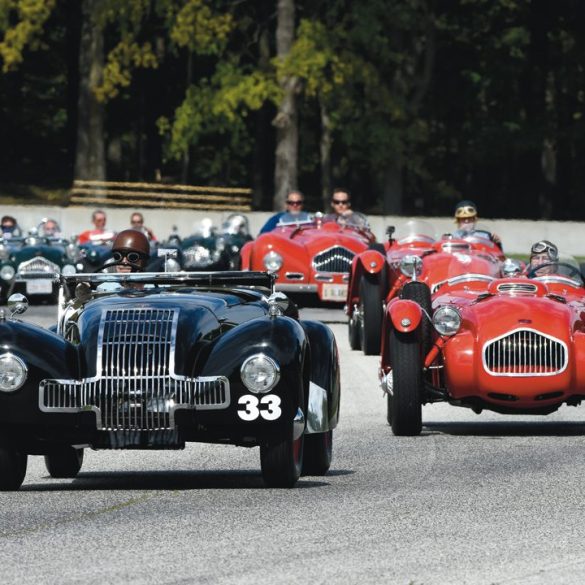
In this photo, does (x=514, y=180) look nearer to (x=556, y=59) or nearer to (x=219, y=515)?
(x=556, y=59)

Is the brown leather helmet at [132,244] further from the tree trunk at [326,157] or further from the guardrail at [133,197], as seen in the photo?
the tree trunk at [326,157]

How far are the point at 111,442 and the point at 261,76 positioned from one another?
39.7m

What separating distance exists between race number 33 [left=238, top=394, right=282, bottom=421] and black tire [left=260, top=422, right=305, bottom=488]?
134 mm

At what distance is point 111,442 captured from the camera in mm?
9508

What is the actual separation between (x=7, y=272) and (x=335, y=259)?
5.36 metres

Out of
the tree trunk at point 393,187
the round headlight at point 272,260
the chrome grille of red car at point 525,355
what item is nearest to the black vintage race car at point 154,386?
the chrome grille of red car at point 525,355

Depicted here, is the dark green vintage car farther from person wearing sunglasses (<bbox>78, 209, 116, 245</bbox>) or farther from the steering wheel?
the steering wheel

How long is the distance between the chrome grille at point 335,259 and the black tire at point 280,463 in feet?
50.1

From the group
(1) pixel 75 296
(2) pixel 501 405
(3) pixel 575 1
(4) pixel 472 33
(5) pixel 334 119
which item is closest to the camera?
(1) pixel 75 296

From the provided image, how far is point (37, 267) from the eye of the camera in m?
27.7

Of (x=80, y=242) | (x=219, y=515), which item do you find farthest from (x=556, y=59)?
(x=219, y=515)

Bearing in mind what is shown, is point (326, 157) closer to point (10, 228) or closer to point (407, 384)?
point (10, 228)

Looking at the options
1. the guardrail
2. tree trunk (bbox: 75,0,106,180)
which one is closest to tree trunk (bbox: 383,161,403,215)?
the guardrail

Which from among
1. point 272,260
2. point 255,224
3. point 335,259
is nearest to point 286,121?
point 255,224
